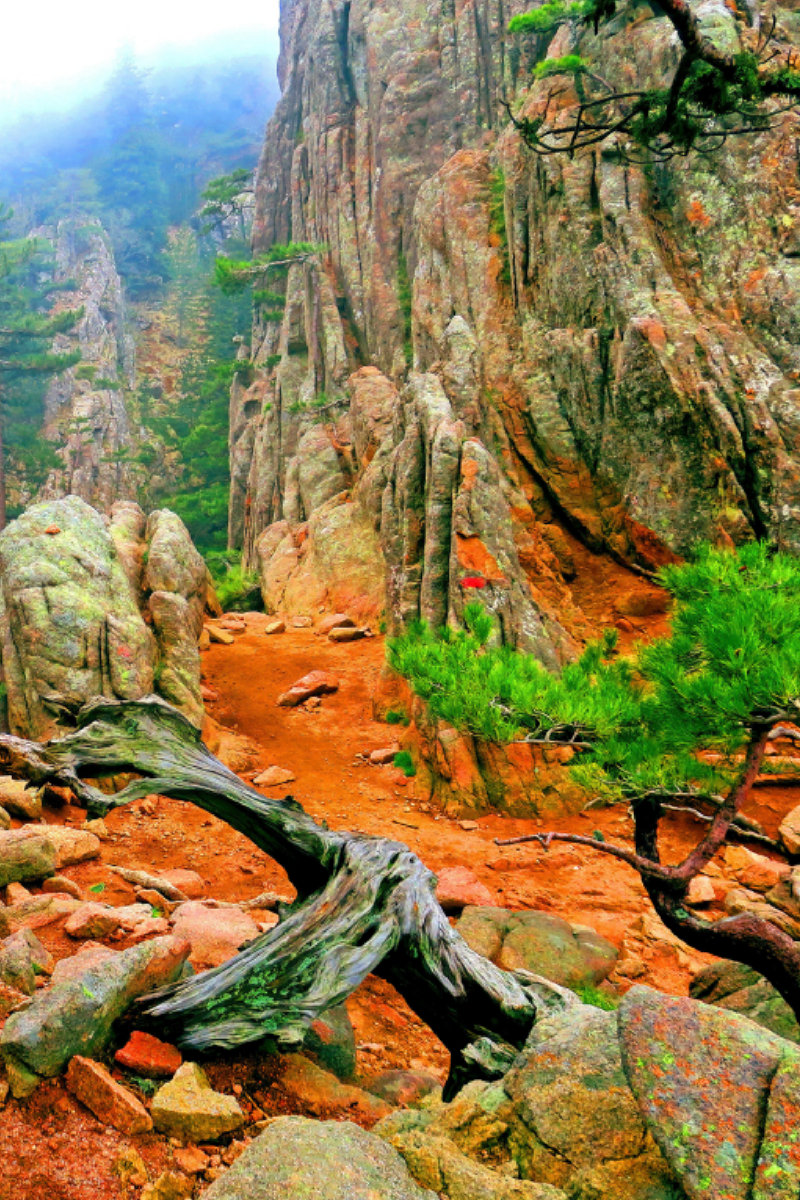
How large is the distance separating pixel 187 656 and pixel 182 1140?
9651mm

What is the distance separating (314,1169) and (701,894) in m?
6.06

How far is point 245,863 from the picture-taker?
25.9ft

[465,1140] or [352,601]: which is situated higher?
[465,1140]

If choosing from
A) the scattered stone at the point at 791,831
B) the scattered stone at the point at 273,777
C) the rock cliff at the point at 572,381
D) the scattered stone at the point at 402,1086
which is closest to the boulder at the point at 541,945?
the scattered stone at the point at 402,1086

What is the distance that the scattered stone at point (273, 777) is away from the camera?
33.3 ft

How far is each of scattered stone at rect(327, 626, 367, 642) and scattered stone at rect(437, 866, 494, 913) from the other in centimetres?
1006

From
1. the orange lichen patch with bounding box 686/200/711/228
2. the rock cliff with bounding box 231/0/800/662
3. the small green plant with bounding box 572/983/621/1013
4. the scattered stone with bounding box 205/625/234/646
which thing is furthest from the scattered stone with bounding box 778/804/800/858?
the orange lichen patch with bounding box 686/200/711/228

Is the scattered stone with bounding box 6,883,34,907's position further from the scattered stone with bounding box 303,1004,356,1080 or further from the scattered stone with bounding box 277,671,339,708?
the scattered stone with bounding box 277,671,339,708

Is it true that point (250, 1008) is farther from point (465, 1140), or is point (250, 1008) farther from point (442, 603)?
point (442, 603)

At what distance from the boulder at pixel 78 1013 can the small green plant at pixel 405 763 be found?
720cm

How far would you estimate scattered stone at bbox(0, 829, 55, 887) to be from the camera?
5625 millimetres

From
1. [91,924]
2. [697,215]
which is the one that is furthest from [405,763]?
[697,215]

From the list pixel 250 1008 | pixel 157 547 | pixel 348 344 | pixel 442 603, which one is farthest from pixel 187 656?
pixel 348 344

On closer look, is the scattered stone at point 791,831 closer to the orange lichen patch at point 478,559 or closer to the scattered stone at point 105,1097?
the orange lichen patch at point 478,559
